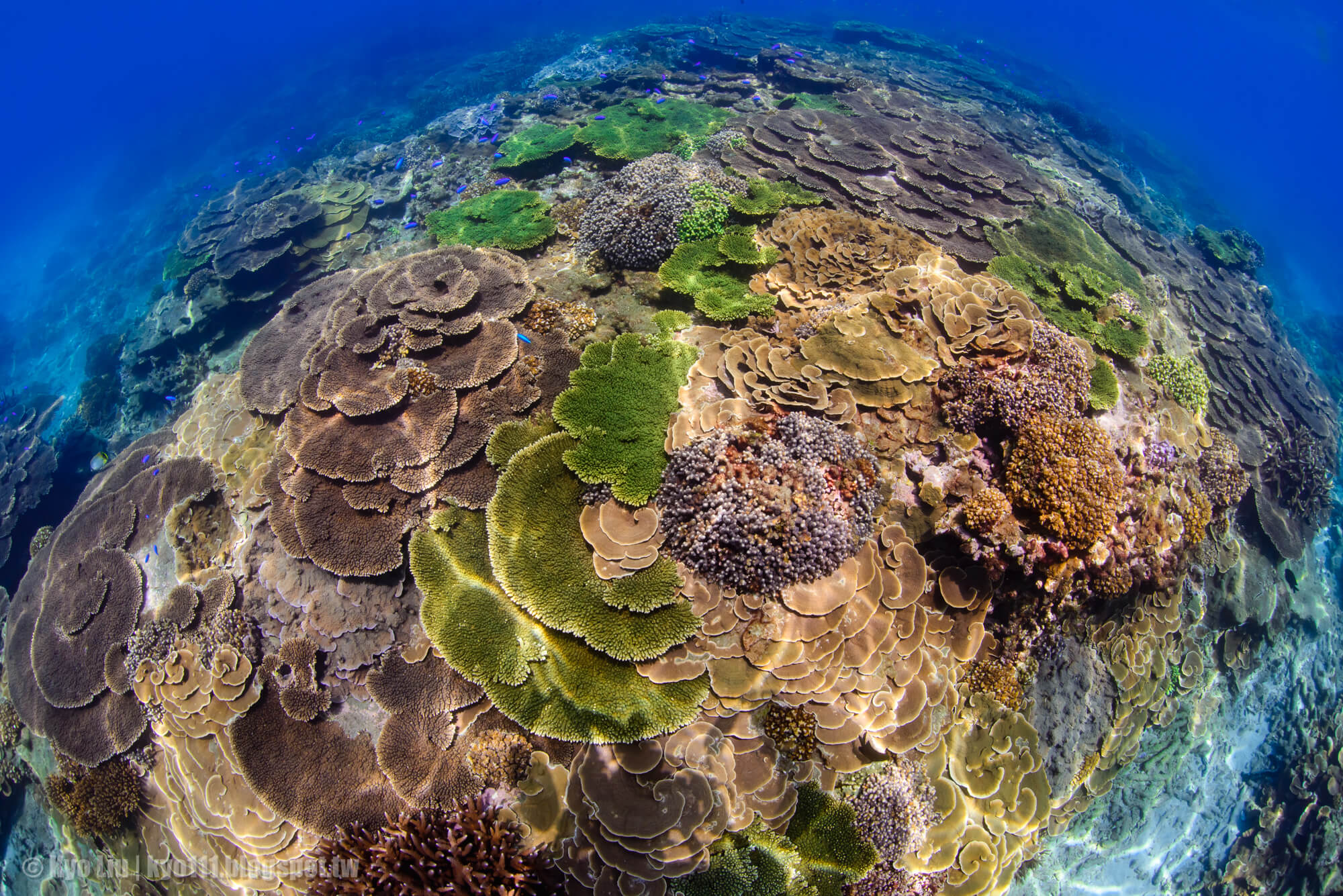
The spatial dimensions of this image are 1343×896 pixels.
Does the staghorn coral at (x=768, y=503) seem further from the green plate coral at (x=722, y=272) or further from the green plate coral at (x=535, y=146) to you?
the green plate coral at (x=535, y=146)

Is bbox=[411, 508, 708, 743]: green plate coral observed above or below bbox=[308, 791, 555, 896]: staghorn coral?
above

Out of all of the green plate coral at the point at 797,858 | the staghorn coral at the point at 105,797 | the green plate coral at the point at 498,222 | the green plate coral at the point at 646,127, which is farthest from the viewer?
the green plate coral at the point at 646,127

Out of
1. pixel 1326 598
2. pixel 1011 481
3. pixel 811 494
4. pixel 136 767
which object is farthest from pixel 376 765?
pixel 1326 598

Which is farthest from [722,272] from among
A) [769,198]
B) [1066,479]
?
[1066,479]

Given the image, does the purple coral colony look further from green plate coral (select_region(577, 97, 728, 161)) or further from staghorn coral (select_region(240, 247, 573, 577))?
green plate coral (select_region(577, 97, 728, 161))

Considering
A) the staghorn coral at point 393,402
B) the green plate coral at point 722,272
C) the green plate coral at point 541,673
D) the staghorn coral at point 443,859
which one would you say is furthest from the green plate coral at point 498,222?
the staghorn coral at point 443,859

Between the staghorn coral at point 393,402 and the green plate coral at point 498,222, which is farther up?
the green plate coral at point 498,222

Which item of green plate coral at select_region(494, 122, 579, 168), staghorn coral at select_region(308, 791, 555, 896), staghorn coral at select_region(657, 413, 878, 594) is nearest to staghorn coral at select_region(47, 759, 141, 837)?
staghorn coral at select_region(308, 791, 555, 896)
